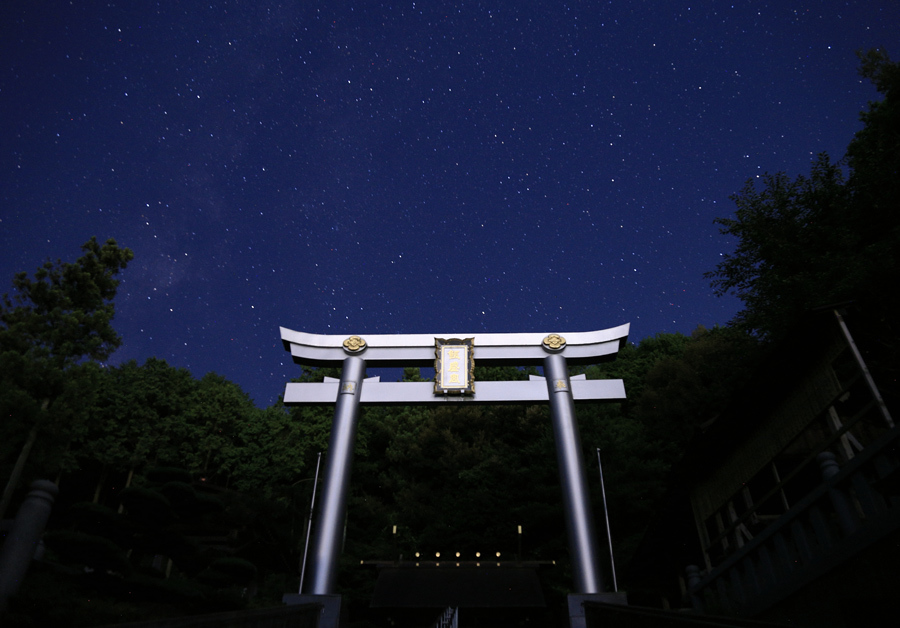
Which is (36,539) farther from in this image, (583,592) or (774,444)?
(774,444)

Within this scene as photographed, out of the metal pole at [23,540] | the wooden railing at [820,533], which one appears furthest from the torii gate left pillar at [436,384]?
the metal pole at [23,540]

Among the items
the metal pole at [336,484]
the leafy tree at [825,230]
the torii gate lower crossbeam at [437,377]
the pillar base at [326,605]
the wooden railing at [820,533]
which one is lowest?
the pillar base at [326,605]

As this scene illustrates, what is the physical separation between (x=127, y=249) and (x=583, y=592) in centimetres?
2202

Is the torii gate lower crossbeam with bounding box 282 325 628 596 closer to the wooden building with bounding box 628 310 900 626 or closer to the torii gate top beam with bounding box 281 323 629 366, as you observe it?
the torii gate top beam with bounding box 281 323 629 366

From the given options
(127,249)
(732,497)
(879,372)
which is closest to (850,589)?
(879,372)

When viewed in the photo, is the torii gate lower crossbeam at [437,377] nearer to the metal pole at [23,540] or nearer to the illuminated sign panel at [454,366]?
the illuminated sign panel at [454,366]

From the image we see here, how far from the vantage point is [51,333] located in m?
18.5

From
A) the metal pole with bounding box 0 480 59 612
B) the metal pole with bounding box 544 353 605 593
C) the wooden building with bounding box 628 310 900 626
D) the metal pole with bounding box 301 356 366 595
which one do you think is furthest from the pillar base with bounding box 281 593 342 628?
the metal pole with bounding box 0 480 59 612

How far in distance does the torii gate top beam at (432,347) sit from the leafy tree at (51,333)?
10259 millimetres

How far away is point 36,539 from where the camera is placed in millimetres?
12102

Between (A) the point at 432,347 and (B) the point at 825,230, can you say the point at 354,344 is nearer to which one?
(A) the point at 432,347

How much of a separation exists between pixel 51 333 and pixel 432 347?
600 inches

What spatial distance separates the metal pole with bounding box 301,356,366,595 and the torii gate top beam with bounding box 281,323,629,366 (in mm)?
447

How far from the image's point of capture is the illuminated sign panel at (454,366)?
11.5m
